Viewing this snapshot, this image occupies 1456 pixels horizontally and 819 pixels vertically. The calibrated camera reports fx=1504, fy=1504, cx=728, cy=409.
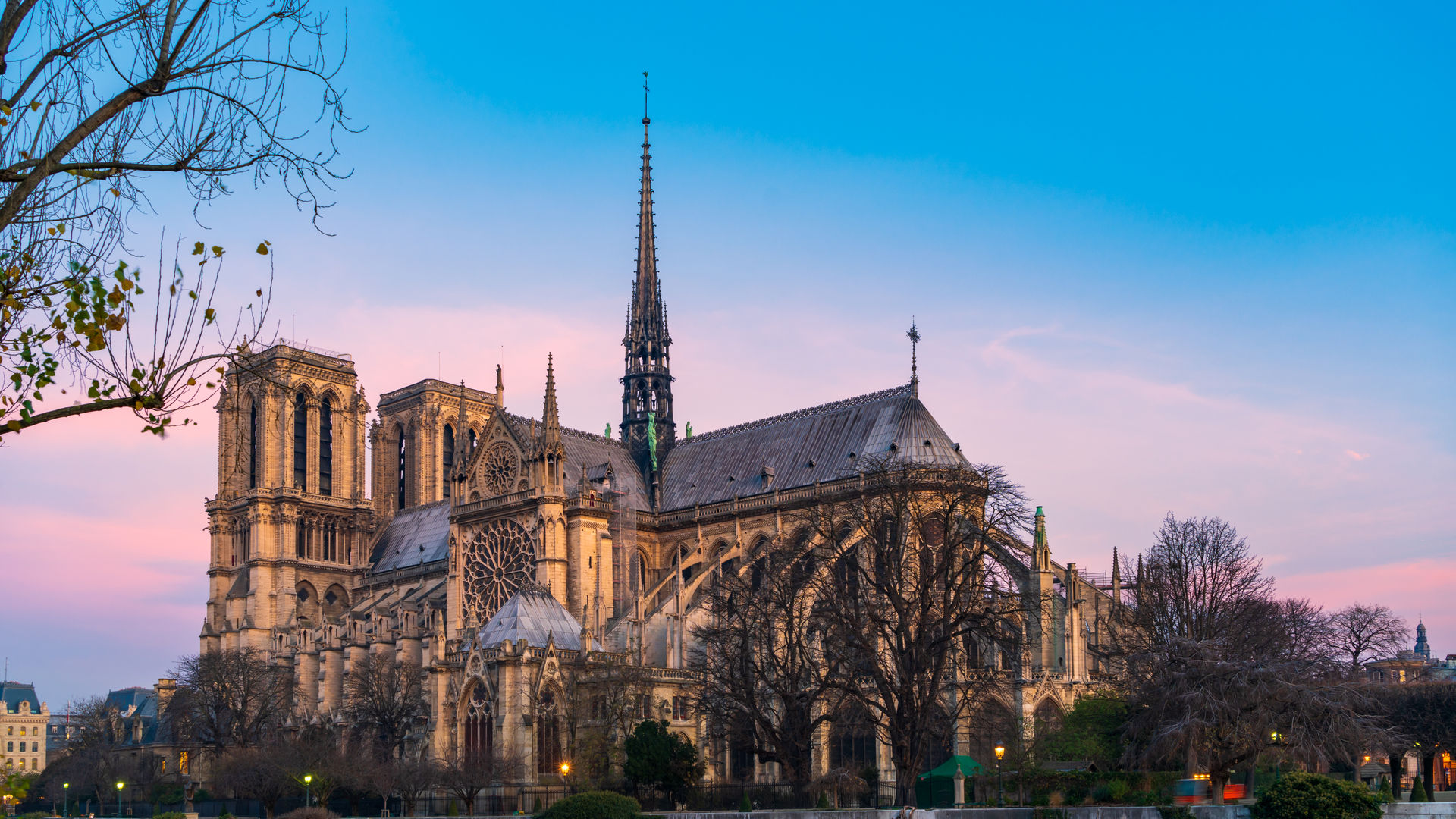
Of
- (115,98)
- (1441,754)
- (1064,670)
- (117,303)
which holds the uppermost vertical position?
(115,98)

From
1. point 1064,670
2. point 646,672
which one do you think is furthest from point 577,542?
point 1064,670

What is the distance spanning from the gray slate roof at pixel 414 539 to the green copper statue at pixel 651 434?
47.0 feet

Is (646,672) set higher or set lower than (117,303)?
lower

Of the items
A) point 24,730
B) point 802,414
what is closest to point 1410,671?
point 802,414

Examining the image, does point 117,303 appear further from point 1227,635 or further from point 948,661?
point 1227,635

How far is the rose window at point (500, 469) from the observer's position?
2928 inches

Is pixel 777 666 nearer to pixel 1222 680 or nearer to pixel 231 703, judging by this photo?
pixel 1222 680

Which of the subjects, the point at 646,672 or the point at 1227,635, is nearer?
the point at 1227,635

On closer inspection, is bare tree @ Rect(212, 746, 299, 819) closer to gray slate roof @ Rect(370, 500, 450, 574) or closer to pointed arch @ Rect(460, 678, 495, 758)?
pointed arch @ Rect(460, 678, 495, 758)

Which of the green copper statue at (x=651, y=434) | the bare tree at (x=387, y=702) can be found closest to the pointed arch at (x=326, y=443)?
the green copper statue at (x=651, y=434)

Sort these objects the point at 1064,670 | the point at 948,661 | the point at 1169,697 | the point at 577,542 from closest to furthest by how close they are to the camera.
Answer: the point at 1169,697
the point at 948,661
the point at 1064,670
the point at 577,542

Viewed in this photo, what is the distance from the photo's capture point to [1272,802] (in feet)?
114

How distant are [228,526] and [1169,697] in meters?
68.4

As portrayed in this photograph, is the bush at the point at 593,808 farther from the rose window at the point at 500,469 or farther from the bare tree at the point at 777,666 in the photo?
the rose window at the point at 500,469
